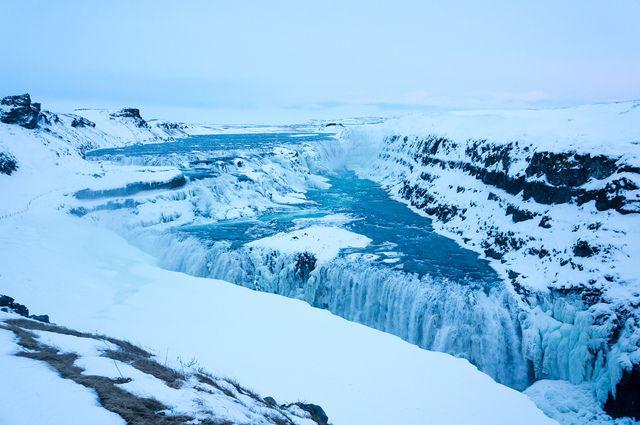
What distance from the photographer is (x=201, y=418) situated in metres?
5.44

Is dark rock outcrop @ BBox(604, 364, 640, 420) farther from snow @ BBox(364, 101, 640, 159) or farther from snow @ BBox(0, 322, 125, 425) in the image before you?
snow @ BBox(0, 322, 125, 425)

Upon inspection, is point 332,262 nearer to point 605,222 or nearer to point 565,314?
point 565,314

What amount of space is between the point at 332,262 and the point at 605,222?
13058mm

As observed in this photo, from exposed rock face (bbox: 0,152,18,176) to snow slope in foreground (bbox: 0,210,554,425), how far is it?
22.5 metres

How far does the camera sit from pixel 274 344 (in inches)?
451

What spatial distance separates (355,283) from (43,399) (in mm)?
16729

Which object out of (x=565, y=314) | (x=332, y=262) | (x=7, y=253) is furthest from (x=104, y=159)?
(x=565, y=314)

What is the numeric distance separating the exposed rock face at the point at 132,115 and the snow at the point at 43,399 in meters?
99.9

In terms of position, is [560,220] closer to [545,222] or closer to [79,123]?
[545,222]

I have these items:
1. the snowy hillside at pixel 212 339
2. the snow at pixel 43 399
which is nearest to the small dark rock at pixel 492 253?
the snowy hillside at pixel 212 339

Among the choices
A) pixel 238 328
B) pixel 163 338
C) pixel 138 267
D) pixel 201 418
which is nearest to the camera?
pixel 201 418

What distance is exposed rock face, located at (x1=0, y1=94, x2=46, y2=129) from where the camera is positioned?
164 ft

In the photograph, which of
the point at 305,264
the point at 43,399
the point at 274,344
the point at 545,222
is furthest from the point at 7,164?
the point at 545,222

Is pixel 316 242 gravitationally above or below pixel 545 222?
below
